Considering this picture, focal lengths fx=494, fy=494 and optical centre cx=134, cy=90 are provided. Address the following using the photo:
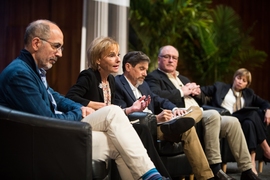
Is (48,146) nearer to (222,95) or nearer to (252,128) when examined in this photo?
(252,128)

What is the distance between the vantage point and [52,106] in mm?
2785

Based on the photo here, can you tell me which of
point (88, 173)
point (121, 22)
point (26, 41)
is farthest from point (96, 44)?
point (121, 22)

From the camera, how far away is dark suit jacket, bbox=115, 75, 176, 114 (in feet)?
12.4

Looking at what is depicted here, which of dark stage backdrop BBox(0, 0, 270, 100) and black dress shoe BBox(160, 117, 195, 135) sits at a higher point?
dark stage backdrop BBox(0, 0, 270, 100)

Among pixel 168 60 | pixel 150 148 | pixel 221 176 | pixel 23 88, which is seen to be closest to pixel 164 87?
pixel 168 60

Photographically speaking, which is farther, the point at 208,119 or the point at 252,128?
the point at 252,128

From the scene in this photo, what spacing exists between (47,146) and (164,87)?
2194mm

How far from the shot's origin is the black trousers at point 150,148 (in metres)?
2.86

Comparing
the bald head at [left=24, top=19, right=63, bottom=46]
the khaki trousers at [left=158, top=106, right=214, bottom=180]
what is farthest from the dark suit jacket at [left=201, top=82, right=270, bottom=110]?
the bald head at [left=24, top=19, right=63, bottom=46]

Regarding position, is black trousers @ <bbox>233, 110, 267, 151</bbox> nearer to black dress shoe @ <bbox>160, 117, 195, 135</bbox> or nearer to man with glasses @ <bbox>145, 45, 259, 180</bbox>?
man with glasses @ <bbox>145, 45, 259, 180</bbox>

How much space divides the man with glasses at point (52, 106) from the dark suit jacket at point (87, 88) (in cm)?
49

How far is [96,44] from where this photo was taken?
3439mm

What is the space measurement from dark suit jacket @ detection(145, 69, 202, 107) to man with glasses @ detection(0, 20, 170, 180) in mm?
1572

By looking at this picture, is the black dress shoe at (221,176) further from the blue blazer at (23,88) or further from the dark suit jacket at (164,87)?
the blue blazer at (23,88)
